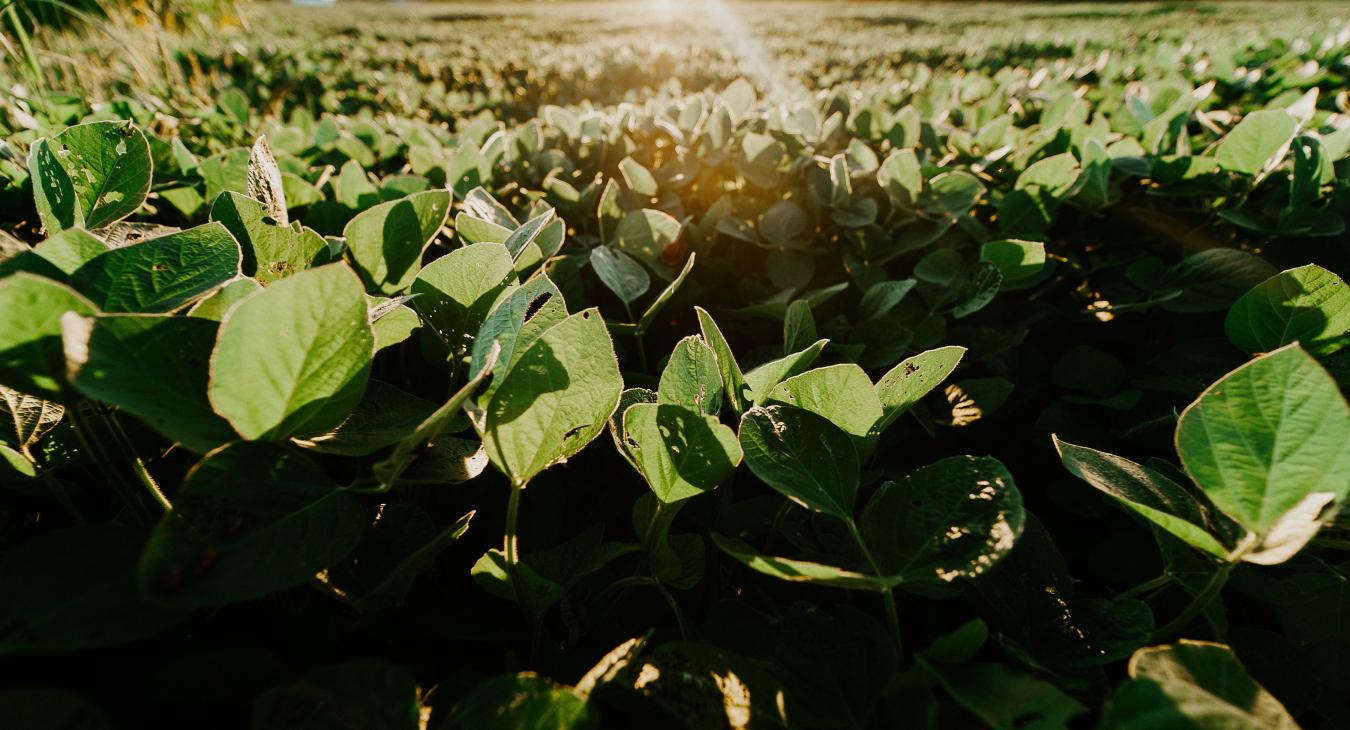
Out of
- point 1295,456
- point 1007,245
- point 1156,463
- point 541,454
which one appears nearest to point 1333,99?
point 1007,245

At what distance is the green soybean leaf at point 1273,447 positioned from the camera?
602 millimetres

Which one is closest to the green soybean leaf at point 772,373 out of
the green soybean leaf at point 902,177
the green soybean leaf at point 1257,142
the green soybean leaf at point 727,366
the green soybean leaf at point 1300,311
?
the green soybean leaf at point 727,366

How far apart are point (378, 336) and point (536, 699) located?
1.56 ft

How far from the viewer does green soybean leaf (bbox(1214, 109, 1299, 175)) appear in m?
1.35

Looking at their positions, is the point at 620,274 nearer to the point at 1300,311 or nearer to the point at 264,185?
the point at 264,185

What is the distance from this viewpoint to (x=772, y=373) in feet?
2.77

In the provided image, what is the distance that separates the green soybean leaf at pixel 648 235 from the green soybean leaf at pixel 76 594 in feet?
2.92

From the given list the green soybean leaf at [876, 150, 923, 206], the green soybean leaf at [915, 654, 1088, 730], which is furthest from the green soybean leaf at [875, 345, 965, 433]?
the green soybean leaf at [876, 150, 923, 206]

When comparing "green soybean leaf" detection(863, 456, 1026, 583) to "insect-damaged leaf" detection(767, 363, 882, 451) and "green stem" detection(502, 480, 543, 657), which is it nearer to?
"insect-damaged leaf" detection(767, 363, 882, 451)

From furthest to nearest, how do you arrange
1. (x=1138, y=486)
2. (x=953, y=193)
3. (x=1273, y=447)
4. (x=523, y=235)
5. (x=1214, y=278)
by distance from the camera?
(x=953, y=193), (x=1214, y=278), (x=523, y=235), (x=1138, y=486), (x=1273, y=447)

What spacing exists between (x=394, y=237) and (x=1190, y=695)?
41.8 inches

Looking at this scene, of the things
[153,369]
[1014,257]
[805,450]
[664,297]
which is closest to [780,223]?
[1014,257]

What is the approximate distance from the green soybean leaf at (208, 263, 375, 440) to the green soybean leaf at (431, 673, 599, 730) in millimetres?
302

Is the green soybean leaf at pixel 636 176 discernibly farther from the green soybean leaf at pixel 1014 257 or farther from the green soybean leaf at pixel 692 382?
the green soybean leaf at pixel 692 382
